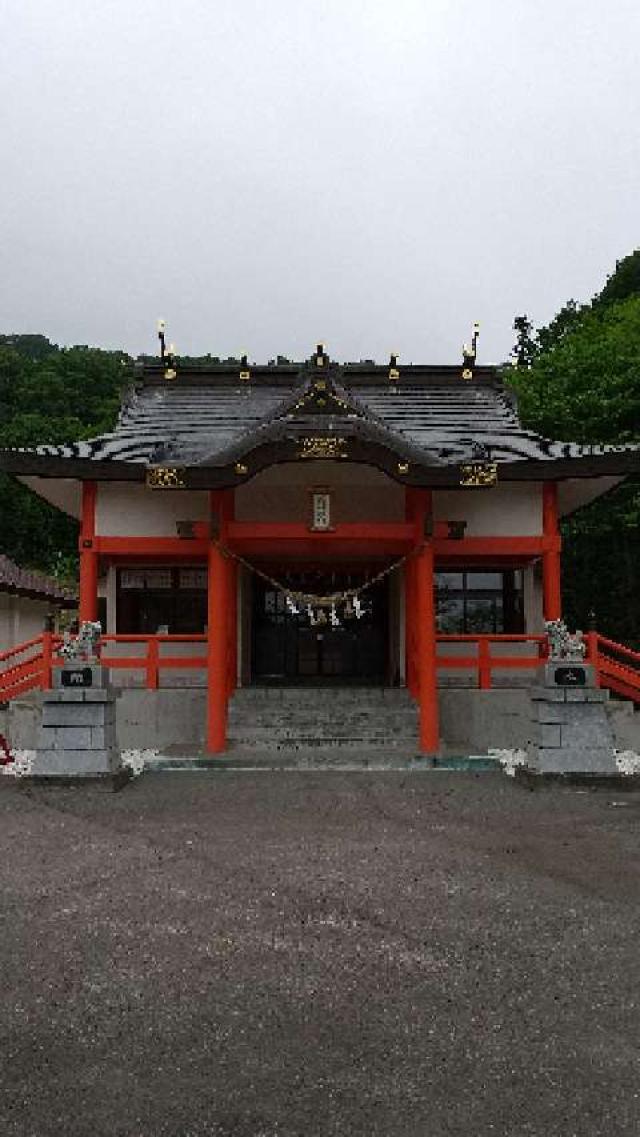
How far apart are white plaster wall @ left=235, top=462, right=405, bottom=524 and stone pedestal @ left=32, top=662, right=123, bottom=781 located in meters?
4.86

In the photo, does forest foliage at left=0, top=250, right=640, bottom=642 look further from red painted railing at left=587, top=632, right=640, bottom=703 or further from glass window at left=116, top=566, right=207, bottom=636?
red painted railing at left=587, top=632, right=640, bottom=703

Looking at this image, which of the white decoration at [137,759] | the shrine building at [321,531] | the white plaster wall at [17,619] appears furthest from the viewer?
the white plaster wall at [17,619]

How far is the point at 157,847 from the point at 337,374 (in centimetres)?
1248

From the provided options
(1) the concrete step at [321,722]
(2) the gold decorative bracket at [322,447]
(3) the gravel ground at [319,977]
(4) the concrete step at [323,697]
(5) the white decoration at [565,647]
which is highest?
(2) the gold decorative bracket at [322,447]

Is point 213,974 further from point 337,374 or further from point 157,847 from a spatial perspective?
point 337,374

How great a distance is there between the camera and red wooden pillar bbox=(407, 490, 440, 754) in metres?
→ 11.5

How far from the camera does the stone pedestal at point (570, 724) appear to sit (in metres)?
9.52

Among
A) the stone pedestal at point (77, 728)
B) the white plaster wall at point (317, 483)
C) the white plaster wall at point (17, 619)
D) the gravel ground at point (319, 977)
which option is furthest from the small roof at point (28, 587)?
the gravel ground at point (319, 977)

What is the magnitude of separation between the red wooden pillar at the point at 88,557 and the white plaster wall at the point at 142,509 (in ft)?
0.94

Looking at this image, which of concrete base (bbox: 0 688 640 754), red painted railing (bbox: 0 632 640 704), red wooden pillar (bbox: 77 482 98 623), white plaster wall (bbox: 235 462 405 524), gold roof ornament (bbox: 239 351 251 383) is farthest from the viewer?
gold roof ornament (bbox: 239 351 251 383)

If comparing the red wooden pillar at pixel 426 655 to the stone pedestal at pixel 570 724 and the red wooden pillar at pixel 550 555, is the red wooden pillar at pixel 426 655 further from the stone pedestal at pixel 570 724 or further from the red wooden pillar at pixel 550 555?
the red wooden pillar at pixel 550 555

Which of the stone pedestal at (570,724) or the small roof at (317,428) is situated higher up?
the small roof at (317,428)

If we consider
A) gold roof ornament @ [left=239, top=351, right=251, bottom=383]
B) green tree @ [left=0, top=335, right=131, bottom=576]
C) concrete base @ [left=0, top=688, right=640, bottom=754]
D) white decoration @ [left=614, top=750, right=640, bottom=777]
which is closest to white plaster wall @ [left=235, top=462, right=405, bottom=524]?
concrete base @ [left=0, top=688, right=640, bottom=754]

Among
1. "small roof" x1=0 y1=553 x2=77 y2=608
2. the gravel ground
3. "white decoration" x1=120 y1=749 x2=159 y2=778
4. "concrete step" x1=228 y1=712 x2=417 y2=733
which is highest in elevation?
"small roof" x1=0 y1=553 x2=77 y2=608
